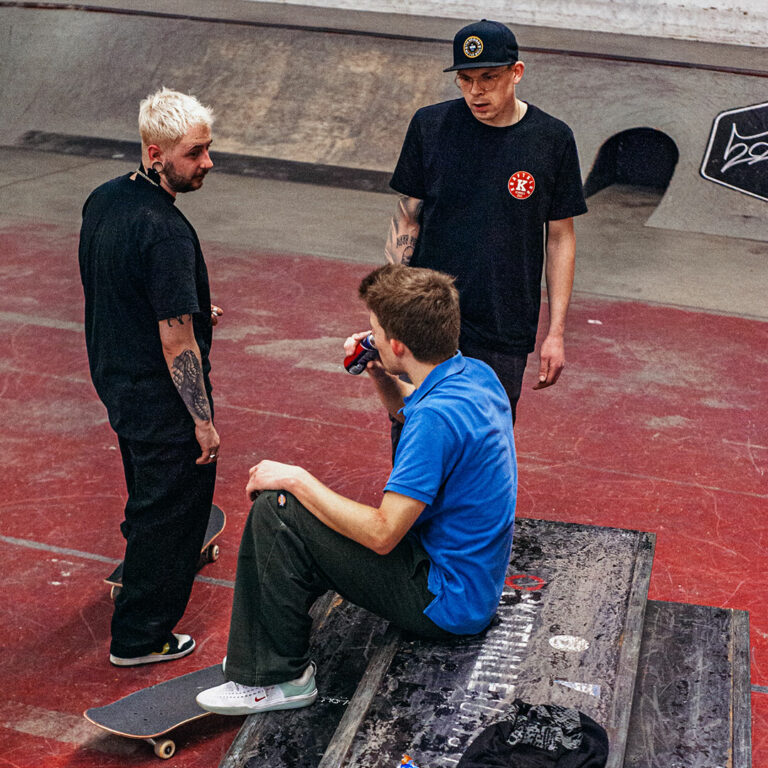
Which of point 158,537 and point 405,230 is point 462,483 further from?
point 405,230

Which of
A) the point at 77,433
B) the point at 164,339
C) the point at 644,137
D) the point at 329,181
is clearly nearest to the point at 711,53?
the point at 644,137

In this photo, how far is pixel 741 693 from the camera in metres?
3.10

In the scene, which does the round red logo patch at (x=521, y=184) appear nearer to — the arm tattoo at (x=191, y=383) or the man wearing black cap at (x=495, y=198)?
the man wearing black cap at (x=495, y=198)

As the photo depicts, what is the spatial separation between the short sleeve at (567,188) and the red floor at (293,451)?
171cm

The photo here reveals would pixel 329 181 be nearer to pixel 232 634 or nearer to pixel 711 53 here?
pixel 711 53

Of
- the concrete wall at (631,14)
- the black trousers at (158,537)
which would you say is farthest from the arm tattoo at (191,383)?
the concrete wall at (631,14)

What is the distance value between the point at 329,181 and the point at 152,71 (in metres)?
3.54

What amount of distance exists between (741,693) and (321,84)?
1152cm

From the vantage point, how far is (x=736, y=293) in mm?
8617

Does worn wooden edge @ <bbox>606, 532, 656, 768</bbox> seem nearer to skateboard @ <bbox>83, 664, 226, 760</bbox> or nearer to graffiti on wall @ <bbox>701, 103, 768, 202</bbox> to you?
skateboard @ <bbox>83, 664, 226, 760</bbox>

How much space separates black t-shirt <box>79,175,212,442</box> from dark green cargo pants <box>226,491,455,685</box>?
747 millimetres

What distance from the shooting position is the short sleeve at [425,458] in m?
2.77

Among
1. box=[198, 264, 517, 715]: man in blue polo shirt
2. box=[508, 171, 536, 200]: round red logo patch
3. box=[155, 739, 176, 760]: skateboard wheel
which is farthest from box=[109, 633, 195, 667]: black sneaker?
box=[508, 171, 536, 200]: round red logo patch

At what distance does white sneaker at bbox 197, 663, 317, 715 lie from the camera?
3.05 metres
